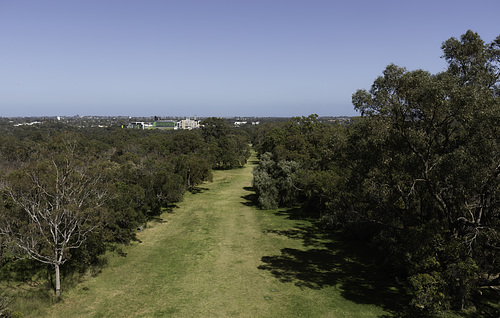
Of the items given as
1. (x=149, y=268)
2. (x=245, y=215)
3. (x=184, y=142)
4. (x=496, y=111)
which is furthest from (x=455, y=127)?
(x=184, y=142)

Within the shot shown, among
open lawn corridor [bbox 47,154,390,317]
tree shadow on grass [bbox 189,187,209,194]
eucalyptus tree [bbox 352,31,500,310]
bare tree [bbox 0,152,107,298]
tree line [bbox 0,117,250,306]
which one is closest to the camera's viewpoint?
eucalyptus tree [bbox 352,31,500,310]

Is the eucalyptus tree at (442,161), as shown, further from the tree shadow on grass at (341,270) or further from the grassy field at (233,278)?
the grassy field at (233,278)

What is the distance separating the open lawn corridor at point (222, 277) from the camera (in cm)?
1475

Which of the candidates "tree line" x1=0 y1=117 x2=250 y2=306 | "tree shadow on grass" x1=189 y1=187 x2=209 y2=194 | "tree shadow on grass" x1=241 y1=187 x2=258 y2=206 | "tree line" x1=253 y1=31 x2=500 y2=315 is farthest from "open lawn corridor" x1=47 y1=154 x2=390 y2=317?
"tree shadow on grass" x1=189 y1=187 x2=209 y2=194

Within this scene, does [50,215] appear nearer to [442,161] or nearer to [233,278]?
[233,278]

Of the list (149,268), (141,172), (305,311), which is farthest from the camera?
(141,172)

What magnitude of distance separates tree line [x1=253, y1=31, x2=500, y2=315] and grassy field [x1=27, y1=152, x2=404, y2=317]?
3586 millimetres

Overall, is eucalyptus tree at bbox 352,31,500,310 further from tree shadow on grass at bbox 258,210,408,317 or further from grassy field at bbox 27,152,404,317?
grassy field at bbox 27,152,404,317

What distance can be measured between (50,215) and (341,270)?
1807 centimetres

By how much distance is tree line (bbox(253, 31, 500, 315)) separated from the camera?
1084 cm

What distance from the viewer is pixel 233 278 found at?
18297 millimetres

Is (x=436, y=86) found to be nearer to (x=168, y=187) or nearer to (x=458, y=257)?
(x=458, y=257)

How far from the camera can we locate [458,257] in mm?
11477

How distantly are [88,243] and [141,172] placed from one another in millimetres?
10948
